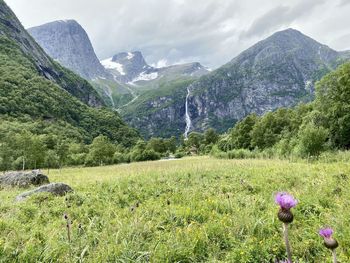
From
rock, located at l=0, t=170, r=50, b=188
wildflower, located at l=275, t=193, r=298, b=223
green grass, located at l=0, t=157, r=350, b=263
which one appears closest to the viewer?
wildflower, located at l=275, t=193, r=298, b=223

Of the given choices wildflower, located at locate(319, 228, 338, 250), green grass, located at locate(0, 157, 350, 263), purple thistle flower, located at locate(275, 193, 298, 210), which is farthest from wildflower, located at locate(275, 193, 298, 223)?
green grass, located at locate(0, 157, 350, 263)

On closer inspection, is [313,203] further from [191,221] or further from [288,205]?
[288,205]

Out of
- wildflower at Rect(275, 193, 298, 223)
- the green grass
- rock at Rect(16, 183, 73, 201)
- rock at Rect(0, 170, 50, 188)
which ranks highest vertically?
wildflower at Rect(275, 193, 298, 223)

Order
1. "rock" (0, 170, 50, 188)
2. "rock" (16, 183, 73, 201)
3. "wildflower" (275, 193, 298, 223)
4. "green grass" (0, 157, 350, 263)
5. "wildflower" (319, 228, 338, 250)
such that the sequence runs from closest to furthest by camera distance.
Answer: "wildflower" (319, 228, 338, 250) → "wildflower" (275, 193, 298, 223) → "green grass" (0, 157, 350, 263) → "rock" (16, 183, 73, 201) → "rock" (0, 170, 50, 188)

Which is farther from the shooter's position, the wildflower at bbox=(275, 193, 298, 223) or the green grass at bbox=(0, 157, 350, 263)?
the green grass at bbox=(0, 157, 350, 263)

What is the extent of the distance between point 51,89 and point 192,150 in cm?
11149

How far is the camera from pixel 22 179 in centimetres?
2014

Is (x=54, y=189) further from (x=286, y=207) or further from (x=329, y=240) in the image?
(x=329, y=240)

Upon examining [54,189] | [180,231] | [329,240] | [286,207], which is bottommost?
[54,189]

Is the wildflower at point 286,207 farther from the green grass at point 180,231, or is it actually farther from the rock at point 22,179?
the rock at point 22,179

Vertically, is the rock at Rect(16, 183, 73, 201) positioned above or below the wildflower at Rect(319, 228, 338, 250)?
below

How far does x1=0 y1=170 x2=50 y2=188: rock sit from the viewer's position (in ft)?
64.8

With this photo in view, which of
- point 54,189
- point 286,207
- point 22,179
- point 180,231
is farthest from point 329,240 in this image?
point 22,179

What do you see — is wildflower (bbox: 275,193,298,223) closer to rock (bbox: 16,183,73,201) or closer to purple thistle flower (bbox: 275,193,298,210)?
purple thistle flower (bbox: 275,193,298,210)
